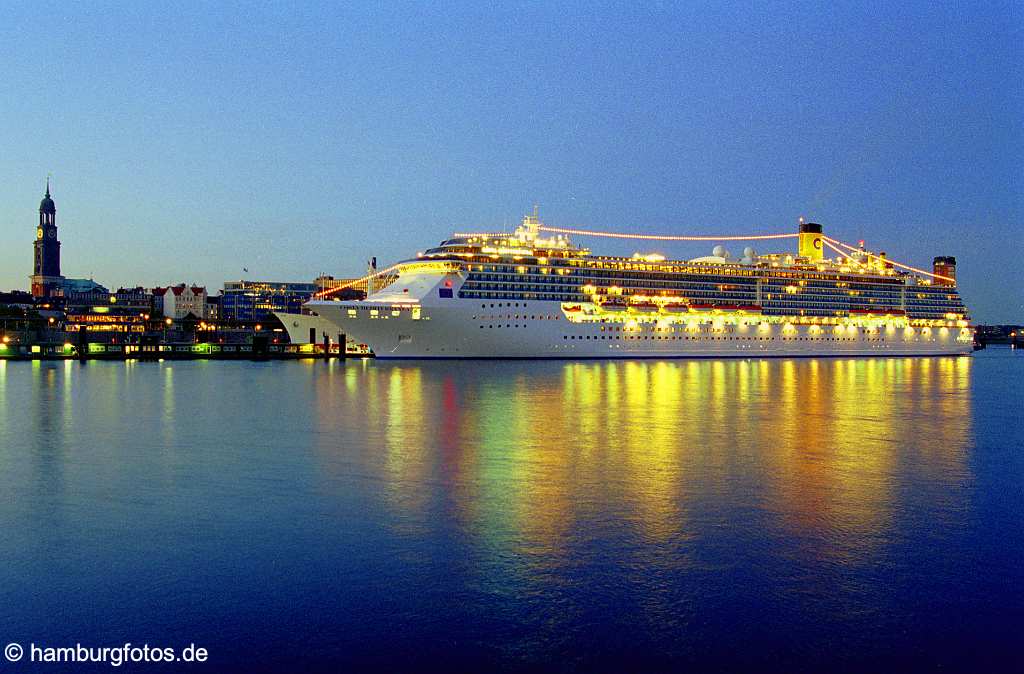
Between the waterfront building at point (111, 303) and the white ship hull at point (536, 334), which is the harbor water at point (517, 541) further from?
the waterfront building at point (111, 303)

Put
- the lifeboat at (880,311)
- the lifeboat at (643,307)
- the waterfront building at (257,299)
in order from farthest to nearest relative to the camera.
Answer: the waterfront building at (257,299) < the lifeboat at (880,311) < the lifeboat at (643,307)

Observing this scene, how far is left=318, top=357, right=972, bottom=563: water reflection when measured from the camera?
1400 cm

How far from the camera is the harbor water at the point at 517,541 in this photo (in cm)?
909

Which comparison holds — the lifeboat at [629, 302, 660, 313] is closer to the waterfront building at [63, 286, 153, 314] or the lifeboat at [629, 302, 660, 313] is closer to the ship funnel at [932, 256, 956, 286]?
the ship funnel at [932, 256, 956, 286]

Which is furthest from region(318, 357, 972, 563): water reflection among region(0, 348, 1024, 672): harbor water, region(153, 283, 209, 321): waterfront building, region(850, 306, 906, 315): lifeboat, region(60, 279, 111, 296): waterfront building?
region(60, 279, 111, 296): waterfront building

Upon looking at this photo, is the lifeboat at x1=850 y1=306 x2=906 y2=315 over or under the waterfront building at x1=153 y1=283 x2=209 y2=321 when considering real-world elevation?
under

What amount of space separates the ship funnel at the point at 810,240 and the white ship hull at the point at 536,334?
11.9 meters

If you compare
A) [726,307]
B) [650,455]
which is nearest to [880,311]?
[726,307]

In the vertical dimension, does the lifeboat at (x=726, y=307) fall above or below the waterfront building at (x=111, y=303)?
below

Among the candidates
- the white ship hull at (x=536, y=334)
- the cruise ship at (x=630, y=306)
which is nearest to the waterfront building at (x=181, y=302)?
the cruise ship at (x=630, y=306)

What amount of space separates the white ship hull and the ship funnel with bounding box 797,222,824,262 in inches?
467

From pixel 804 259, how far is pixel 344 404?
62.9 metres

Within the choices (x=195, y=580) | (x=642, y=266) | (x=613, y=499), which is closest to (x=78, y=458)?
(x=195, y=580)

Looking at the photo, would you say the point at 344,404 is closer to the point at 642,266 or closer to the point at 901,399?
the point at 901,399
